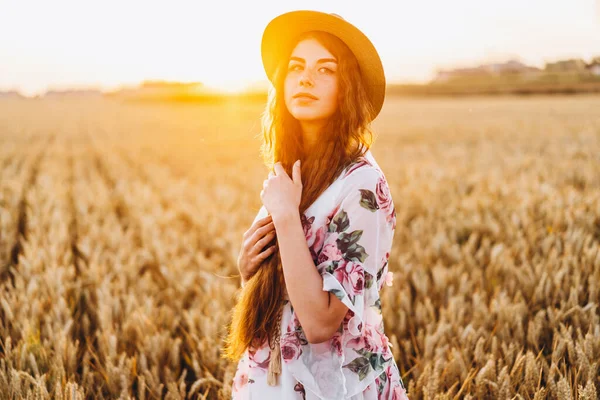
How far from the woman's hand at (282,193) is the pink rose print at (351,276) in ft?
0.66

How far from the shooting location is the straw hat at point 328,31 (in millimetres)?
1544

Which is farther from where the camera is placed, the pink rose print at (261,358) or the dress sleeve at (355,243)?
the pink rose print at (261,358)

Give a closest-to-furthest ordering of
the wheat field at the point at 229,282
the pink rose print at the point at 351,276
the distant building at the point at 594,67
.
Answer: the pink rose print at the point at 351,276 → the wheat field at the point at 229,282 → the distant building at the point at 594,67

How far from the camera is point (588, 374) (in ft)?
6.33

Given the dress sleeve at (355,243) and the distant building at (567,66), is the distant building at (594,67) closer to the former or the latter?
the distant building at (567,66)

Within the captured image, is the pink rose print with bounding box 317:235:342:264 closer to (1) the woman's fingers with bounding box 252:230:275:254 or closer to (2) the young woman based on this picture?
(2) the young woman

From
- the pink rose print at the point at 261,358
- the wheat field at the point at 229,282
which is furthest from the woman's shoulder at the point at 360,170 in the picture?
the wheat field at the point at 229,282

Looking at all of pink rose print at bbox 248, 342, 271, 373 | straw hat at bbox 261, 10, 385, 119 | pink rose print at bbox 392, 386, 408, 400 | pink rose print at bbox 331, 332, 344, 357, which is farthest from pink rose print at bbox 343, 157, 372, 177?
pink rose print at bbox 392, 386, 408, 400

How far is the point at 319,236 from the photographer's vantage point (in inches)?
58.8

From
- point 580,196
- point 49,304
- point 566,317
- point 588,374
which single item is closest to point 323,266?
point 588,374

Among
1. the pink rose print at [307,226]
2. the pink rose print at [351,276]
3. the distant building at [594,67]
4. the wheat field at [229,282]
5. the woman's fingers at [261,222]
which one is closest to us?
the pink rose print at [351,276]

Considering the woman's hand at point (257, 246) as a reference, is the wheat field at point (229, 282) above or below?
below

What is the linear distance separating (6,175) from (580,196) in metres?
6.93

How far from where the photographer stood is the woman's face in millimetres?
1562
